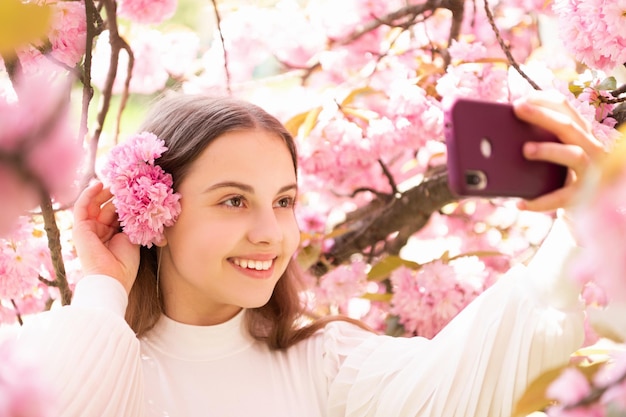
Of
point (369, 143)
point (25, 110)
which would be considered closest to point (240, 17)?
point (369, 143)

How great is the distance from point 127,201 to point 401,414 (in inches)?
24.1

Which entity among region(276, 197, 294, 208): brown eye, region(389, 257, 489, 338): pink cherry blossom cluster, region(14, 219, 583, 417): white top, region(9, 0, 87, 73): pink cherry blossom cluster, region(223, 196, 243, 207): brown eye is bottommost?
region(389, 257, 489, 338): pink cherry blossom cluster

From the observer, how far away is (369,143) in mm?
2090

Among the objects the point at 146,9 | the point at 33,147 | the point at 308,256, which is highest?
the point at 33,147

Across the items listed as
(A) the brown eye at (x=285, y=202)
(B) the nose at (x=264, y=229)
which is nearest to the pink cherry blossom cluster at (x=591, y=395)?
(B) the nose at (x=264, y=229)

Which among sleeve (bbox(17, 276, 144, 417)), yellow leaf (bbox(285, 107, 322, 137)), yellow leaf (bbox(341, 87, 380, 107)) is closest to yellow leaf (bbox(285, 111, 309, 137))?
yellow leaf (bbox(285, 107, 322, 137))

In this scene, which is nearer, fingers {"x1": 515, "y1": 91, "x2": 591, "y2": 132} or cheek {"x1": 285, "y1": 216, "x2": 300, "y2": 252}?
fingers {"x1": 515, "y1": 91, "x2": 591, "y2": 132}

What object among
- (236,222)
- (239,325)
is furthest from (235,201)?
(239,325)

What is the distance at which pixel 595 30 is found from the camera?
1318 millimetres

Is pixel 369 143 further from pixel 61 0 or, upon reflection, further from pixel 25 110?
pixel 25 110

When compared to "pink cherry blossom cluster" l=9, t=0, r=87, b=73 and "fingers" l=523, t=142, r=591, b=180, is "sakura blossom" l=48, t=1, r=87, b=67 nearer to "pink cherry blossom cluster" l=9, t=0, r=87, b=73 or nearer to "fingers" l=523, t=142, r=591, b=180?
"pink cherry blossom cluster" l=9, t=0, r=87, b=73

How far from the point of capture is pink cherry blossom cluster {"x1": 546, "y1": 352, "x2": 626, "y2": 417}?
551 mm

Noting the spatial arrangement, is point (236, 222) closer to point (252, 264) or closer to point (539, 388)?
point (252, 264)

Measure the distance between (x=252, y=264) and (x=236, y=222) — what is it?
0.29 feet
